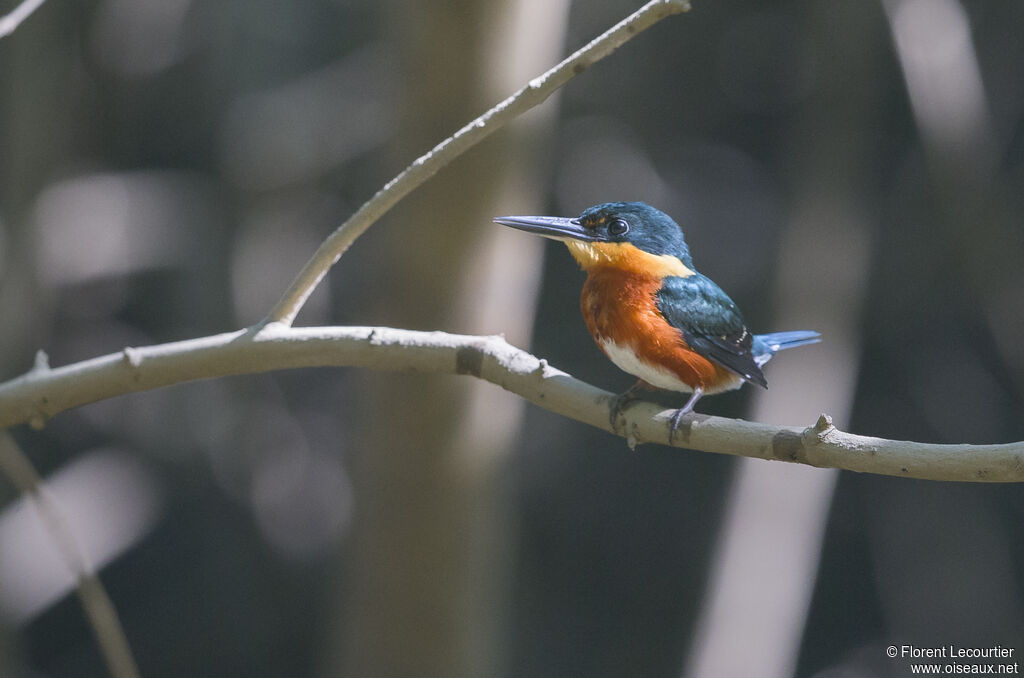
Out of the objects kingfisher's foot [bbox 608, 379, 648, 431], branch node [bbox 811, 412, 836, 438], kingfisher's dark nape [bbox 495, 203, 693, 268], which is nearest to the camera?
branch node [bbox 811, 412, 836, 438]

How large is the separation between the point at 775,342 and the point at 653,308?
15.3 inches

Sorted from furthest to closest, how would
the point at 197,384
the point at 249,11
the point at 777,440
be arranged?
the point at 249,11
the point at 197,384
the point at 777,440

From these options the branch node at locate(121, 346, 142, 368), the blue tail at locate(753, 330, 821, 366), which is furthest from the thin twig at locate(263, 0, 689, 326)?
the blue tail at locate(753, 330, 821, 366)

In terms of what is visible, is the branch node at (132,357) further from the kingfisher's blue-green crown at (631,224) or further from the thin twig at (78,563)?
the kingfisher's blue-green crown at (631,224)

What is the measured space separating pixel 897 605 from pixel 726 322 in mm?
3599

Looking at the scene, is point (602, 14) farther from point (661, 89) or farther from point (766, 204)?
point (766, 204)

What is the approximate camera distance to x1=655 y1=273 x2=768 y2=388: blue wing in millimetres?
1451

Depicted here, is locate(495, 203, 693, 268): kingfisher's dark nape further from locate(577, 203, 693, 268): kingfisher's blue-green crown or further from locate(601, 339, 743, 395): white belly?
locate(601, 339, 743, 395): white belly

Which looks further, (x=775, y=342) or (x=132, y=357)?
(x=775, y=342)

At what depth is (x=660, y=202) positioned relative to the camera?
4.48 meters

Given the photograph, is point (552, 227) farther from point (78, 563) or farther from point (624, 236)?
point (78, 563)

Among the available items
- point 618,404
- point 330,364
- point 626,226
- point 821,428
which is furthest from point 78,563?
point 821,428

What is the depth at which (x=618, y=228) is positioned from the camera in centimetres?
151

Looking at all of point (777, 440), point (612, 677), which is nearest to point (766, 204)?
point (612, 677)
